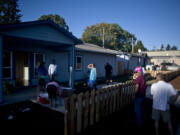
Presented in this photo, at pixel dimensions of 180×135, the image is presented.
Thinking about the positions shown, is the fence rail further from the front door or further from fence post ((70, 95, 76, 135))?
the front door

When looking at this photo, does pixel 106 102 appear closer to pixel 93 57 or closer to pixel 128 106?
pixel 128 106

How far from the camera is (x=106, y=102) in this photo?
4895 mm

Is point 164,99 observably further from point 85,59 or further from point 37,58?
point 85,59

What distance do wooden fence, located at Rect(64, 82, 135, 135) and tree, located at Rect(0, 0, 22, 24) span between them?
38589 millimetres

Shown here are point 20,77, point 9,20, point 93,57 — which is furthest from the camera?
point 9,20

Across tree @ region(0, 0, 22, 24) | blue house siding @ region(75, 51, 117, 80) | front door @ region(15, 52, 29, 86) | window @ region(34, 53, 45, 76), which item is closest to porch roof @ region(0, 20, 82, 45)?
window @ region(34, 53, 45, 76)

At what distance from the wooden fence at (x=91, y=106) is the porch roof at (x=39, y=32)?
4.80 m

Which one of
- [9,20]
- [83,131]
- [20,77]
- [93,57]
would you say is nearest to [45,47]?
[20,77]

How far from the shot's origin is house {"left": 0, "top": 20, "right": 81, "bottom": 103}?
21.7ft

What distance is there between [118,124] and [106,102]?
846 millimetres

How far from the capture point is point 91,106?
14.0 feet

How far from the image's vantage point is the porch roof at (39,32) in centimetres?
628

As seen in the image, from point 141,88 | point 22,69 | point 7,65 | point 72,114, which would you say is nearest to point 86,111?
point 72,114

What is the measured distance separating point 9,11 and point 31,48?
34631 mm
